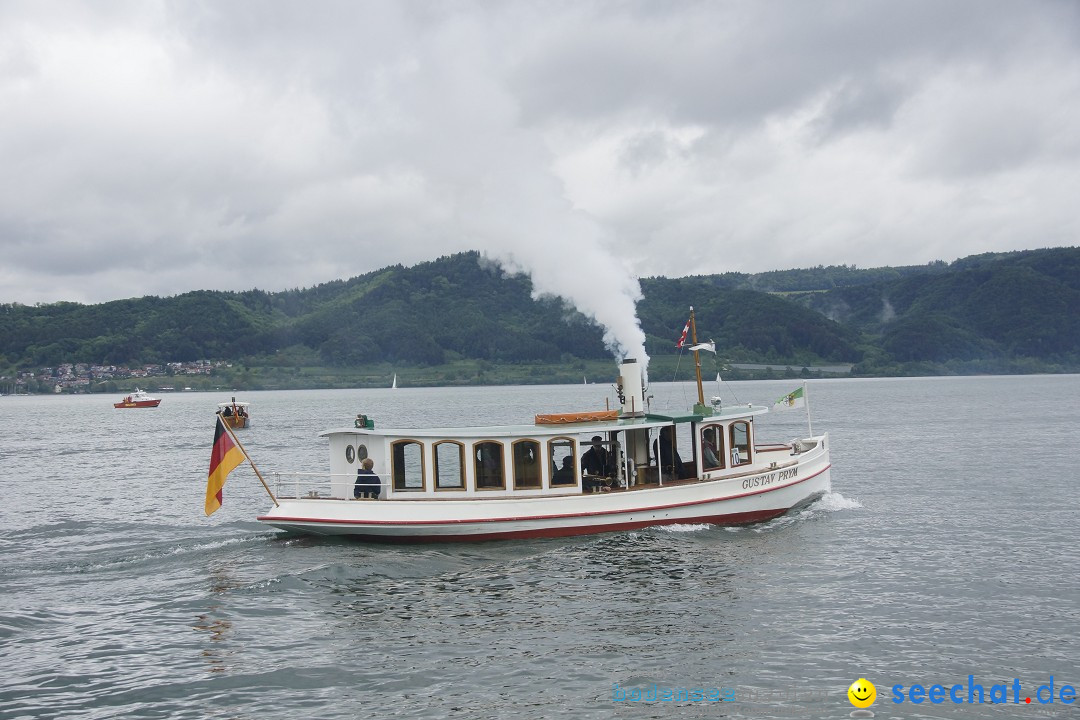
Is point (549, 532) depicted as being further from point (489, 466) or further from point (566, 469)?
point (489, 466)

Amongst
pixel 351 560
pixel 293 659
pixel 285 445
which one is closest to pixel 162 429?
pixel 285 445

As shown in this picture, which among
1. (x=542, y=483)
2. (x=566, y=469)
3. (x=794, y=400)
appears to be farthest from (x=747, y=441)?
(x=542, y=483)

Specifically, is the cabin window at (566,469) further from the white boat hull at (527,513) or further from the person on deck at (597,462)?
the person on deck at (597,462)

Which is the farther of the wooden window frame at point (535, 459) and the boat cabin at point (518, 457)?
the wooden window frame at point (535, 459)

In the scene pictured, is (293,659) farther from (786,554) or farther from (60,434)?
(60,434)

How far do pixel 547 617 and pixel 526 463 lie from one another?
277 inches

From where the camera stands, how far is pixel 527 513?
76.4 feet

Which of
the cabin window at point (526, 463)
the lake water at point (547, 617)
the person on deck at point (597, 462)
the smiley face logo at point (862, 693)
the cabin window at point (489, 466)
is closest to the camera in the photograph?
the smiley face logo at point (862, 693)

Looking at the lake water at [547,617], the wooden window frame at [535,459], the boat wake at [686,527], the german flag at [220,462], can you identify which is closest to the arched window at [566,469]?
the wooden window frame at [535,459]

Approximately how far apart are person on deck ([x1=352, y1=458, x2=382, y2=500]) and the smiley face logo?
44.2 ft

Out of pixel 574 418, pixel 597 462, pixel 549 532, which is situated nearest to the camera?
pixel 549 532

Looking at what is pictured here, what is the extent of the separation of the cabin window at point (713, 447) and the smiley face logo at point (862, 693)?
12.2 m

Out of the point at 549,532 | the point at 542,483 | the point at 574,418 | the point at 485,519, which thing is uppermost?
the point at 574,418

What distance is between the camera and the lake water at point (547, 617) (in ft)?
44.4
